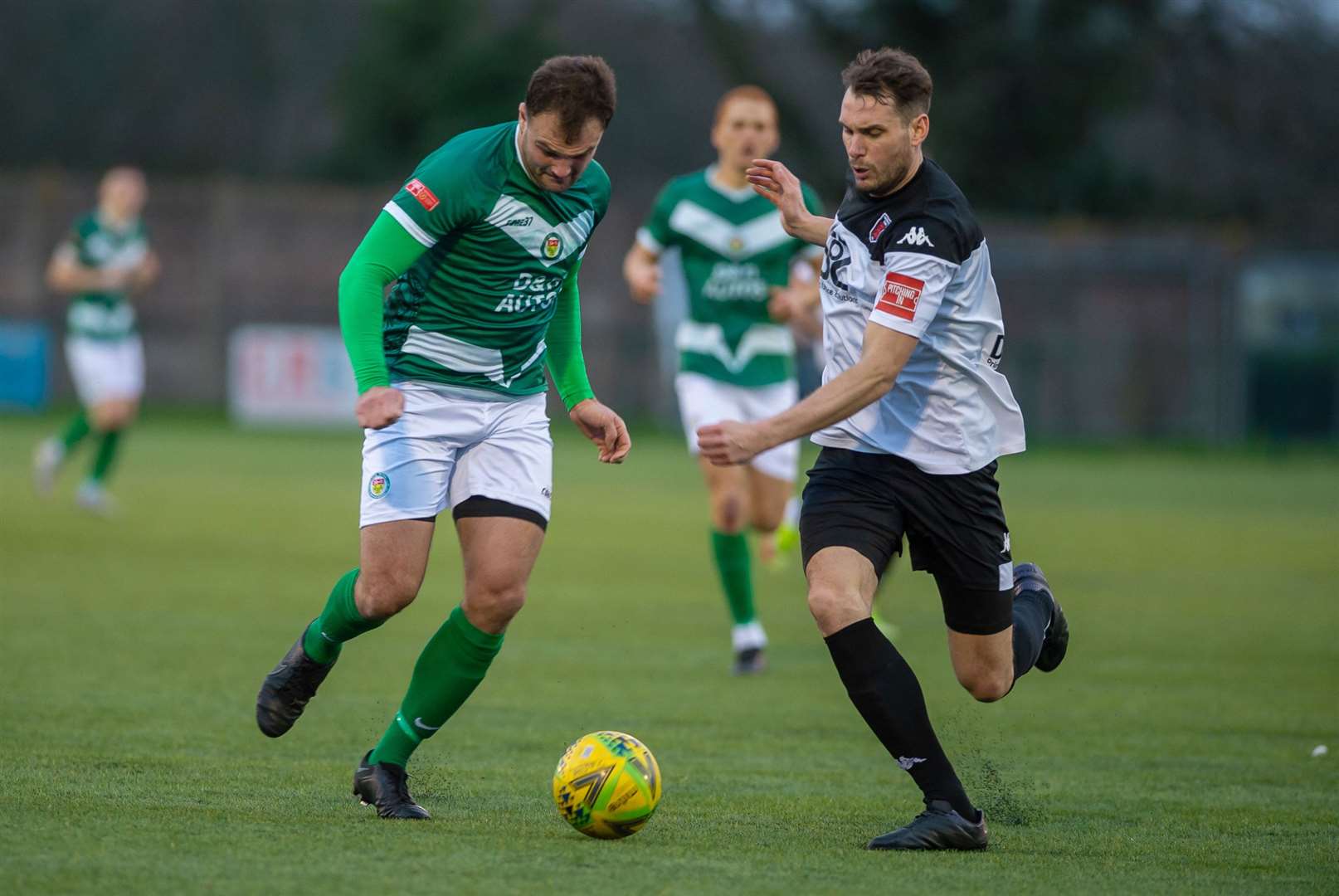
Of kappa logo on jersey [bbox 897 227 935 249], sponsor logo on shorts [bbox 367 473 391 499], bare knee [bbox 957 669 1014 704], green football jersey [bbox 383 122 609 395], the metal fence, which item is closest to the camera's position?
kappa logo on jersey [bbox 897 227 935 249]

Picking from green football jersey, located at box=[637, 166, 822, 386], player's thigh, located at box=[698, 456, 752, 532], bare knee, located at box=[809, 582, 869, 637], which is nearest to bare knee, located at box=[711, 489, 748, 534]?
player's thigh, located at box=[698, 456, 752, 532]

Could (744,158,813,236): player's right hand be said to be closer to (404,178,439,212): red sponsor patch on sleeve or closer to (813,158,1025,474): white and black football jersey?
(813,158,1025,474): white and black football jersey

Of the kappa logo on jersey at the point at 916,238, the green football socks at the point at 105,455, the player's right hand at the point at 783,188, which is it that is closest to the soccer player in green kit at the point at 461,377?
the player's right hand at the point at 783,188

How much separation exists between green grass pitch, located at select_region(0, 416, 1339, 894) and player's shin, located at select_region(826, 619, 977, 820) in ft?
0.72

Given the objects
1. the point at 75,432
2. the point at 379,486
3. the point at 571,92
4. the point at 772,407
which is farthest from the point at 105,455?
the point at 571,92

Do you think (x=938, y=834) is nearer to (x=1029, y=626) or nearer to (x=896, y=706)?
(x=896, y=706)

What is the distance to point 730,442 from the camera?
4855mm

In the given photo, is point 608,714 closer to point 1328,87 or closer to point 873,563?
point 873,563

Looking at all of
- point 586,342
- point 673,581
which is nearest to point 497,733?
point 673,581

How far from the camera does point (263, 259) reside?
30.7m

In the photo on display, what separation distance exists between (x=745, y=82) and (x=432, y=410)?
1218 inches

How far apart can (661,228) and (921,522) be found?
425 centimetres

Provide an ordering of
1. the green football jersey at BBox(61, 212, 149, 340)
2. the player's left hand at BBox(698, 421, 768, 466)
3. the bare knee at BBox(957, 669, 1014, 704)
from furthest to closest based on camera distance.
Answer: the green football jersey at BBox(61, 212, 149, 340), the bare knee at BBox(957, 669, 1014, 704), the player's left hand at BBox(698, 421, 768, 466)

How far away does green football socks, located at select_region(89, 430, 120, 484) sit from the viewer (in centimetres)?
1455
